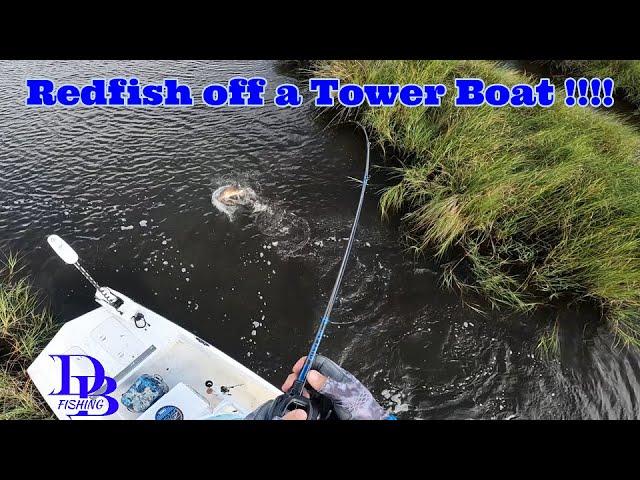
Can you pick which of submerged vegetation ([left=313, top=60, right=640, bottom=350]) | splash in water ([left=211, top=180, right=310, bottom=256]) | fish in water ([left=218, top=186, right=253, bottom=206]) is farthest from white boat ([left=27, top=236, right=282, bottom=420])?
submerged vegetation ([left=313, top=60, right=640, bottom=350])

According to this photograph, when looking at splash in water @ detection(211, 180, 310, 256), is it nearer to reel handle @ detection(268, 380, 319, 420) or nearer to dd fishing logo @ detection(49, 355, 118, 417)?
dd fishing logo @ detection(49, 355, 118, 417)

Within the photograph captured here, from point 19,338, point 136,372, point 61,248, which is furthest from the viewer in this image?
point 19,338

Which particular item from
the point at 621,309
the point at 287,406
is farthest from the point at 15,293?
the point at 621,309

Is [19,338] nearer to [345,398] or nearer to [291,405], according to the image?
[291,405]

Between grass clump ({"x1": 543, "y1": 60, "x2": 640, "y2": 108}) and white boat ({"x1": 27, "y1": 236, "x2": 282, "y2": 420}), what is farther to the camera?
grass clump ({"x1": 543, "y1": 60, "x2": 640, "y2": 108})

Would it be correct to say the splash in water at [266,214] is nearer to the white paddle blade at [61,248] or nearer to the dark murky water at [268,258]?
the dark murky water at [268,258]

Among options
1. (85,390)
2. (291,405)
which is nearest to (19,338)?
(85,390)
